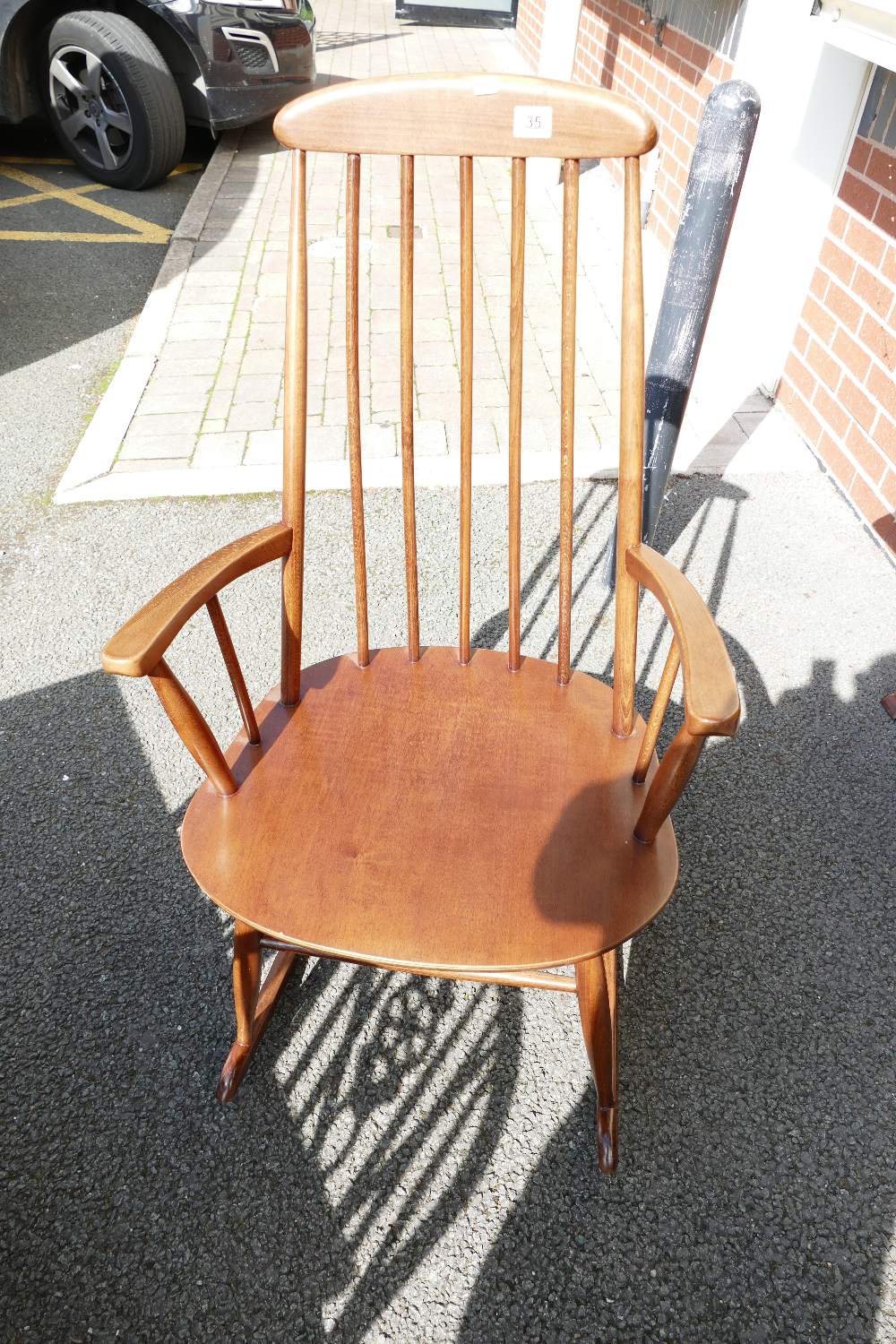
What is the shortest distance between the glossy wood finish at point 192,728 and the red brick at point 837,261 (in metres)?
2.51

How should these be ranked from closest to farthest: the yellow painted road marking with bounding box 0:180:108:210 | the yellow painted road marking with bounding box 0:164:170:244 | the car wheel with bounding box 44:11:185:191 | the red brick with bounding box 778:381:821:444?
the red brick with bounding box 778:381:821:444, the car wheel with bounding box 44:11:185:191, the yellow painted road marking with bounding box 0:164:170:244, the yellow painted road marking with bounding box 0:180:108:210

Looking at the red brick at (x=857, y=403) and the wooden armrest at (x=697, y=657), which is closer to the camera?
the wooden armrest at (x=697, y=657)

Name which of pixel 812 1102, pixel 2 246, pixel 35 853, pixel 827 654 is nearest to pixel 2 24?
pixel 2 246

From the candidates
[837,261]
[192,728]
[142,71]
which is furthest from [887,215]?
[142,71]

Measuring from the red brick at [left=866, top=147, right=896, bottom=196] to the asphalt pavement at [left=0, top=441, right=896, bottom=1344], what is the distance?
4.57ft

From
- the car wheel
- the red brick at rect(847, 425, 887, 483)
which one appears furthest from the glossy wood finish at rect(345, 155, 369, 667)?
the car wheel

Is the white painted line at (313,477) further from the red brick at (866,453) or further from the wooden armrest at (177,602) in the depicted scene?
the wooden armrest at (177,602)

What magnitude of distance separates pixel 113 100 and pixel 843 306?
3.96 m

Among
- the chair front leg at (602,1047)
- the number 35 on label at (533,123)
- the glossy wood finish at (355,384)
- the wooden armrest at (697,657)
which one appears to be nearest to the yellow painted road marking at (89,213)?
the glossy wood finish at (355,384)

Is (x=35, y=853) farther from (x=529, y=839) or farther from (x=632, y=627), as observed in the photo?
(x=632, y=627)

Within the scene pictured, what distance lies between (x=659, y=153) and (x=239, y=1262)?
4724 millimetres

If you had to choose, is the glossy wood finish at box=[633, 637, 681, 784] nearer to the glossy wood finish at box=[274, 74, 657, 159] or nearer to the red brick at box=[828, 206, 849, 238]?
the glossy wood finish at box=[274, 74, 657, 159]

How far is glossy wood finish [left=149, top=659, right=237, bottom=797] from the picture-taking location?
1127 millimetres

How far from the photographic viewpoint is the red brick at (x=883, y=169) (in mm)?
2510
